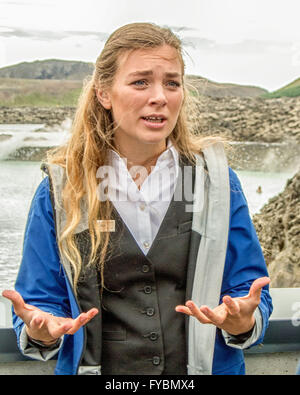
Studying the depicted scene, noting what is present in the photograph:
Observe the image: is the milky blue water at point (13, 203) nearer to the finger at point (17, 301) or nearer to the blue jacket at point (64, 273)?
the blue jacket at point (64, 273)

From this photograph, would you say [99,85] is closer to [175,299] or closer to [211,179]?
[211,179]

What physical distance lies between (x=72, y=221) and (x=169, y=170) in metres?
0.27

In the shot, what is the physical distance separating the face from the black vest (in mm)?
202

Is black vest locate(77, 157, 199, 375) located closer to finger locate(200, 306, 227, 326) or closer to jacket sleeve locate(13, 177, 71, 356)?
jacket sleeve locate(13, 177, 71, 356)

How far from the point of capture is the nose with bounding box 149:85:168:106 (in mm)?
1113

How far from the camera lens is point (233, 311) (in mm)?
989

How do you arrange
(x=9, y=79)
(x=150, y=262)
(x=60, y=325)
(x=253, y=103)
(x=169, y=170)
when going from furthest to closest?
(x=253, y=103), (x=9, y=79), (x=169, y=170), (x=150, y=262), (x=60, y=325)

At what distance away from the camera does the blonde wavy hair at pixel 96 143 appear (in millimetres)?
1140

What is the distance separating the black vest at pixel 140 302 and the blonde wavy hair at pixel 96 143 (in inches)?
1.3

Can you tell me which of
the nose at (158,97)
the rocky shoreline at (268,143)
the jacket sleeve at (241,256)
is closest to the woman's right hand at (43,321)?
the jacket sleeve at (241,256)

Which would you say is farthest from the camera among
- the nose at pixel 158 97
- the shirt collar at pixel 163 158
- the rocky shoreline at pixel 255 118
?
the rocky shoreline at pixel 255 118

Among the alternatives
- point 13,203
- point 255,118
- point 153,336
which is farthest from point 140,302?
point 255,118

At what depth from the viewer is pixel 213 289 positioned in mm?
1133
